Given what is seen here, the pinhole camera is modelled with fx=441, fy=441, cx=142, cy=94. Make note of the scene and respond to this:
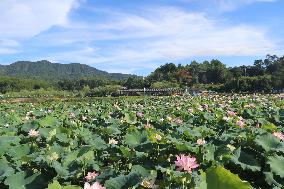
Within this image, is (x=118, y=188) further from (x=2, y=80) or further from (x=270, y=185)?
(x=2, y=80)

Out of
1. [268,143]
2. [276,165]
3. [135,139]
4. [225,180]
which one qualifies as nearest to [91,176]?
[135,139]

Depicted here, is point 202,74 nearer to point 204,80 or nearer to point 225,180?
point 204,80

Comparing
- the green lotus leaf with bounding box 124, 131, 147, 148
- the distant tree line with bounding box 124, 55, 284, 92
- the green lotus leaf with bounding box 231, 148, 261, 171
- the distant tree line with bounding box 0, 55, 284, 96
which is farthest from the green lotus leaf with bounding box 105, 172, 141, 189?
the distant tree line with bounding box 124, 55, 284, 92

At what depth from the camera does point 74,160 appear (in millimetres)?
3807

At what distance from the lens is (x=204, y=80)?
10506cm

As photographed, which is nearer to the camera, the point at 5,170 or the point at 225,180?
the point at 225,180

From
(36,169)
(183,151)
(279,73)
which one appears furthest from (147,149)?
(279,73)

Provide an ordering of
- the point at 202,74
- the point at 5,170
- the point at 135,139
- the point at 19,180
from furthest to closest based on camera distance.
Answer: the point at 202,74 < the point at 135,139 < the point at 5,170 < the point at 19,180

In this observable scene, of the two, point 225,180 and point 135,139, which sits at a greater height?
point 225,180

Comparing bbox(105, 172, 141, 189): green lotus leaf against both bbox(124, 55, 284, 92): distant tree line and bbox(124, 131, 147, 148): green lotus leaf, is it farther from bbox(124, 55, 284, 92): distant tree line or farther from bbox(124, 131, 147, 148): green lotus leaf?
bbox(124, 55, 284, 92): distant tree line

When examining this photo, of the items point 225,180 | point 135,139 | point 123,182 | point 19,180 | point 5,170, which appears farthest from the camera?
point 135,139

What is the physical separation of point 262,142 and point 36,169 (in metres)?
2.18

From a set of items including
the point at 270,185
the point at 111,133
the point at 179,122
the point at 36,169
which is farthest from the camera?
the point at 179,122

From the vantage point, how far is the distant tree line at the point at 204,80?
6406 centimetres
